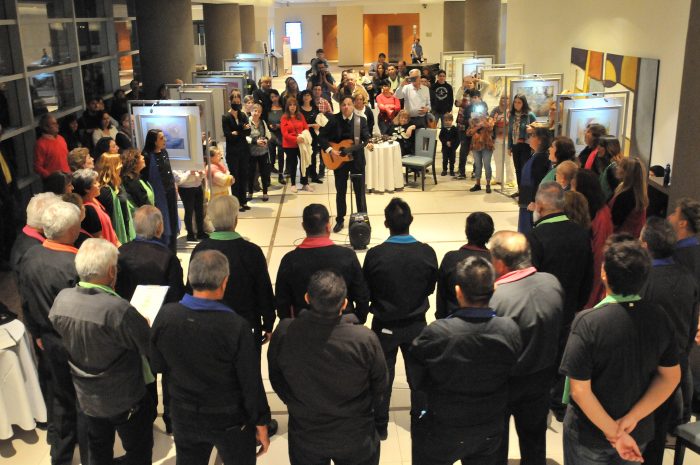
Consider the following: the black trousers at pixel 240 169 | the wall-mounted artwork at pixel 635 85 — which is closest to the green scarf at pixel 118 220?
the black trousers at pixel 240 169

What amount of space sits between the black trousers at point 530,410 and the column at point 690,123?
2.34m

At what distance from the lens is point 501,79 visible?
42.6 feet

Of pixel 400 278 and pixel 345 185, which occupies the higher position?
pixel 400 278

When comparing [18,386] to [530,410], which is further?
[18,386]

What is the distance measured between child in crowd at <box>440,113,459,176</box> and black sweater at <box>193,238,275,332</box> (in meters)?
7.64

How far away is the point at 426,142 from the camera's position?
36.7 feet

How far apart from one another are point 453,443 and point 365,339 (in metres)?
0.64

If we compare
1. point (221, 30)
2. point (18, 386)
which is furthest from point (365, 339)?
point (221, 30)

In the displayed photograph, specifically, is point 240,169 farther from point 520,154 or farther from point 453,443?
point 453,443

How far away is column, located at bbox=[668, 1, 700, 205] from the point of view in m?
4.92

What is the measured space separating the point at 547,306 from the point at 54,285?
2620 mm

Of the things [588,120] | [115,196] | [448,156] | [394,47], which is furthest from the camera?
[394,47]

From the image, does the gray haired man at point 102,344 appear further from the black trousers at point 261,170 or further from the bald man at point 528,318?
the black trousers at point 261,170

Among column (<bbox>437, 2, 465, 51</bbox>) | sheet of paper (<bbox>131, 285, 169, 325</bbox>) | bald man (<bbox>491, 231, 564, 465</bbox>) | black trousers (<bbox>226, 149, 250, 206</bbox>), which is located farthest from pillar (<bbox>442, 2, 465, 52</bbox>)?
sheet of paper (<bbox>131, 285, 169, 325</bbox>)
